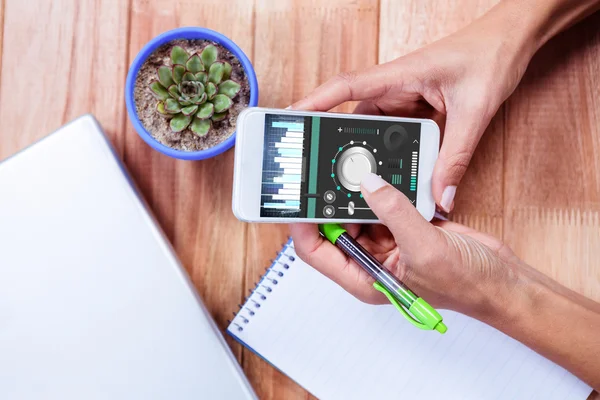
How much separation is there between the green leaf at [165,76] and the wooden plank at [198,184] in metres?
0.12

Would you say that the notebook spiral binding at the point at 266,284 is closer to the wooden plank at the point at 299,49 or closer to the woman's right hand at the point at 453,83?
the wooden plank at the point at 299,49

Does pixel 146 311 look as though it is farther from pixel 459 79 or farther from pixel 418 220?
pixel 459 79

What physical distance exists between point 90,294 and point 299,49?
374 mm

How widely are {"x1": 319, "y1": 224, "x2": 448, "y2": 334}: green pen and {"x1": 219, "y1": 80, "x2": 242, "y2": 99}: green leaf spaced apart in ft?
0.55

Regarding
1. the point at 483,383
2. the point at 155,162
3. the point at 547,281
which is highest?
the point at 155,162

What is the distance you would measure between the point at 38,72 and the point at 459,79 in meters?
0.50

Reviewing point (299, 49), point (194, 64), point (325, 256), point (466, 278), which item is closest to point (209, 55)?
point (194, 64)

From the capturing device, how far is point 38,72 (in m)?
0.64

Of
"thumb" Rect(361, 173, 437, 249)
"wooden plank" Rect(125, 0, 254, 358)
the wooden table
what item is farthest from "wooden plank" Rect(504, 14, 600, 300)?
"wooden plank" Rect(125, 0, 254, 358)

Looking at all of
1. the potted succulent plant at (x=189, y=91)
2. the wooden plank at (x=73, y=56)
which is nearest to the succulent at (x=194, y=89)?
the potted succulent plant at (x=189, y=91)

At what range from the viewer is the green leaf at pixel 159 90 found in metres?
0.54

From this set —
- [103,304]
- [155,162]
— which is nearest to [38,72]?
Answer: [155,162]

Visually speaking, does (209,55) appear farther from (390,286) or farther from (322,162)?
(390,286)

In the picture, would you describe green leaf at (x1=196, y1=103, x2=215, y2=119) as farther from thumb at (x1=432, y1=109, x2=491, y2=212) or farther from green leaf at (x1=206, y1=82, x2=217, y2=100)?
thumb at (x1=432, y1=109, x2=491, y2=212)
